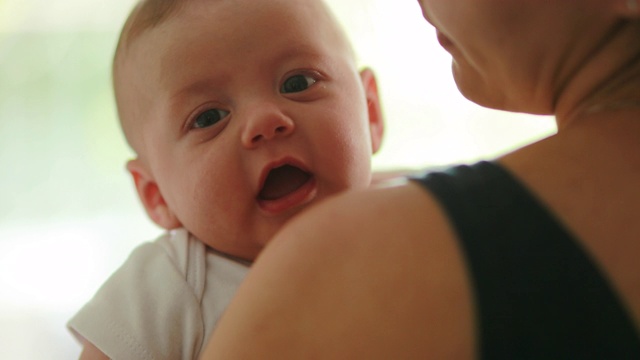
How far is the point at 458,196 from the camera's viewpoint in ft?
1.68

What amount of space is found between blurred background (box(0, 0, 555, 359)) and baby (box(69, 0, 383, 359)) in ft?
1.09

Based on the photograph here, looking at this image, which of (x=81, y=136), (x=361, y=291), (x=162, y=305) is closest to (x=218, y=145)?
(x=162, y=305)

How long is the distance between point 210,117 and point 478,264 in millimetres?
513

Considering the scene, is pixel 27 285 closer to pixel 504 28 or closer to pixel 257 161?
pixel 257 161

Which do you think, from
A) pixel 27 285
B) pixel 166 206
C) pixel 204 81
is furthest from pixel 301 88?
pixel 27 285

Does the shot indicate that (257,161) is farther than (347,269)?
Yes

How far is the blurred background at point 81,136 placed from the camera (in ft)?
4.39

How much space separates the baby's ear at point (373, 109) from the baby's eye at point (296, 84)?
0.56 ft

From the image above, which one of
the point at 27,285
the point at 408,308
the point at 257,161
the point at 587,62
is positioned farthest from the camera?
the point at 27,285

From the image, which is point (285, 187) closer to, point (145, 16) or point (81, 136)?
point (145, 16)

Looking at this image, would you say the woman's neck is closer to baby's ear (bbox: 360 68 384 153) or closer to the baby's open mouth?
the baby's open mouth

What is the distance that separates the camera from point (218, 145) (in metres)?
0.90

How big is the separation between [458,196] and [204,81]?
1.57 feet

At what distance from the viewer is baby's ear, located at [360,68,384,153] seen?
1.10 meters
